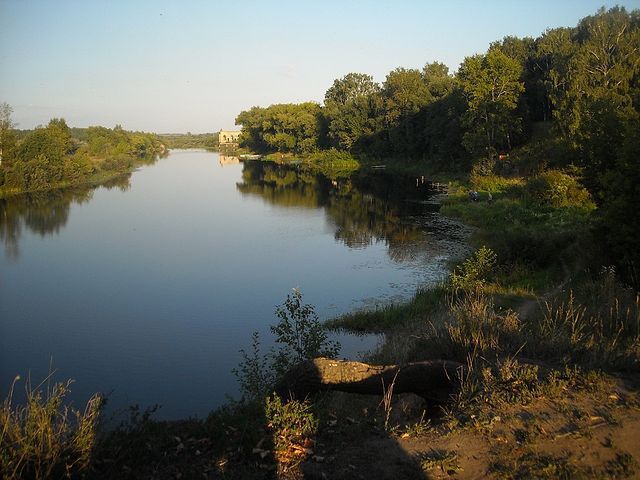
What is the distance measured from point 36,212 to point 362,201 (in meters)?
22.6

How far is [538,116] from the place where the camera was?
51.1m

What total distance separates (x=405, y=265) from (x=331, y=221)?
11.8 meters

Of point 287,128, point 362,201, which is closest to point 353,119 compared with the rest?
point 287,128

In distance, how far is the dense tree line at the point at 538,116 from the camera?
13.6 meters

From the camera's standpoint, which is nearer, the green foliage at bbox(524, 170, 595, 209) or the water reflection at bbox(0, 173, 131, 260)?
the green foliage at bbox(524, 170, 595, 209)

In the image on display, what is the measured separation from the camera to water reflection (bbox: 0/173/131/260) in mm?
28487

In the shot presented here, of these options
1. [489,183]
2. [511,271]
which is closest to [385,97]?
[489,183]

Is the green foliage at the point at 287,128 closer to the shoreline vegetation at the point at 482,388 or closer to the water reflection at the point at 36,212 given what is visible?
the water reflection at the point at 36,212

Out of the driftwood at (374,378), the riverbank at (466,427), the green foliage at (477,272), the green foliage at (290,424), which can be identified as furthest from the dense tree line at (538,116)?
the green foliage at (290,424)

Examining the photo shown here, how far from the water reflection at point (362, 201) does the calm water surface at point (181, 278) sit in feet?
0.68

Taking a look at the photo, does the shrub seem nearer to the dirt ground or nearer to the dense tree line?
the dirt ground

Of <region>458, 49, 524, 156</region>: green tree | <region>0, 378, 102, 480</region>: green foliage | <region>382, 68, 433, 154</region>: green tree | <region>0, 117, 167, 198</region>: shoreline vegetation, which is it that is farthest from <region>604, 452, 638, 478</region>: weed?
<region>382, 68, 433, 154</region>: green tree

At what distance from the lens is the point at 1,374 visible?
40.1 ft

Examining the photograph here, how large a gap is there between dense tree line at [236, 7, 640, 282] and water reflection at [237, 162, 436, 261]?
22.4 ft
